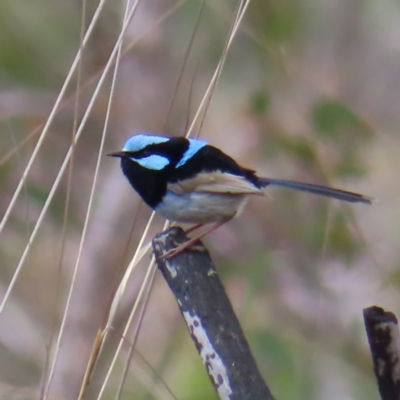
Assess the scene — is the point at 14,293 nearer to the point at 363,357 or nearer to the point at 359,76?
the point at 363,357

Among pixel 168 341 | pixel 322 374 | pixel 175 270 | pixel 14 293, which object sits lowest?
pixel 175 270

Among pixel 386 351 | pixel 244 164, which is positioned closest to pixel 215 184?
pixel 386 351

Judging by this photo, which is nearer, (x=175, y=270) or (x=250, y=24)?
(x=175, y=270)

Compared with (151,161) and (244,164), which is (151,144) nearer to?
(151,161)

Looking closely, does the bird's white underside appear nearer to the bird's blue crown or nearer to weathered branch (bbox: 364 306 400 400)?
the bird's blue crown

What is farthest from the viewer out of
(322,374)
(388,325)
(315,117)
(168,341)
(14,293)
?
(14,293)

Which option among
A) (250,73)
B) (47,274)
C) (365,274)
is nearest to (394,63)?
(250,73)

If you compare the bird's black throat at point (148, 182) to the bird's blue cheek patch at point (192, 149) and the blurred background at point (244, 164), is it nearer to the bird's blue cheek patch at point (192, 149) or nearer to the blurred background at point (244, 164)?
the bird's blue cheek patch at point (192, 149)
